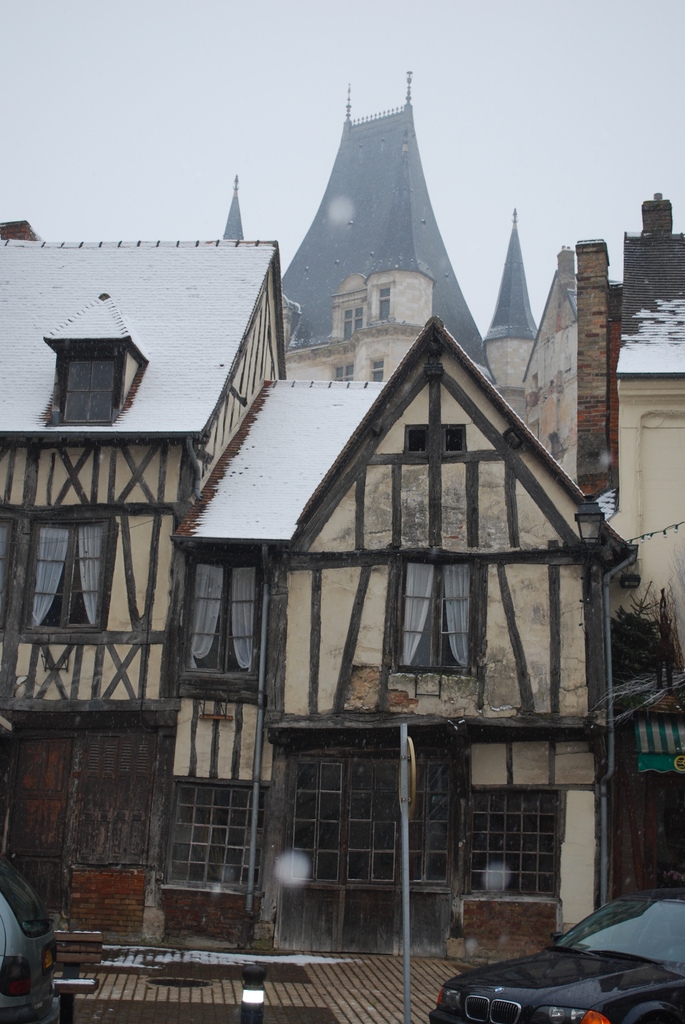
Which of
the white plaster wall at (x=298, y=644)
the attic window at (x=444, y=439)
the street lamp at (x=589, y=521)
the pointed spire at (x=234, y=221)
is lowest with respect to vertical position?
the white plaster wall at (x=298, y=644)

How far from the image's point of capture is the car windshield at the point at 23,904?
6376 mm

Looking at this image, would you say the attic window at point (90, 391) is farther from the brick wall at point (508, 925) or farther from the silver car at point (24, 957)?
the silver car at point (24, 957)

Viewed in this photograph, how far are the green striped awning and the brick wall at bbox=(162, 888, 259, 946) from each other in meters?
4.47

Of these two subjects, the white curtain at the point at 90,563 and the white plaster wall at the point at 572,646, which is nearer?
the white plaster wall at the point at 572,646

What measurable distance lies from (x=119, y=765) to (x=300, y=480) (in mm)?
4003

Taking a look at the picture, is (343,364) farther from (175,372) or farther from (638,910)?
(638,910)

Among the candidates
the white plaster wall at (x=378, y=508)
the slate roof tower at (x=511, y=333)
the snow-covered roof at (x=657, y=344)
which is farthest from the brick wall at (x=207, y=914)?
the slate roof tower at (x=511, y=333)

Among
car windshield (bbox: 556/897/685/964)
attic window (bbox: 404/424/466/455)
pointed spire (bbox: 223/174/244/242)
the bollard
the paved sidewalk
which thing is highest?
pointed spire (bbox: 223/174/244/242)

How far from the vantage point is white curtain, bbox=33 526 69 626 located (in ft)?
44.3

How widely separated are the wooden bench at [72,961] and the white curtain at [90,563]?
5606mm

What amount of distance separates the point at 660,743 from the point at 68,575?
701 centimetres

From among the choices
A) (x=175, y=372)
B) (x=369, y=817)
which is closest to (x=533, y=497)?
(x=369, y=817)

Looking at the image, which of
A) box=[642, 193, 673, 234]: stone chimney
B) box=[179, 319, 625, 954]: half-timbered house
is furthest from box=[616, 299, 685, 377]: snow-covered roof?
box=[179, 319, 625, 954]: half-timbered house

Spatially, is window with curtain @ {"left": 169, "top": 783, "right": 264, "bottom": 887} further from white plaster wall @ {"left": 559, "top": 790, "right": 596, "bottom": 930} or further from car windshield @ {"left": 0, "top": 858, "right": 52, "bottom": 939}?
car windshield @ {"left": 0, "top": 858, "right": 52, "bottom": 939}
